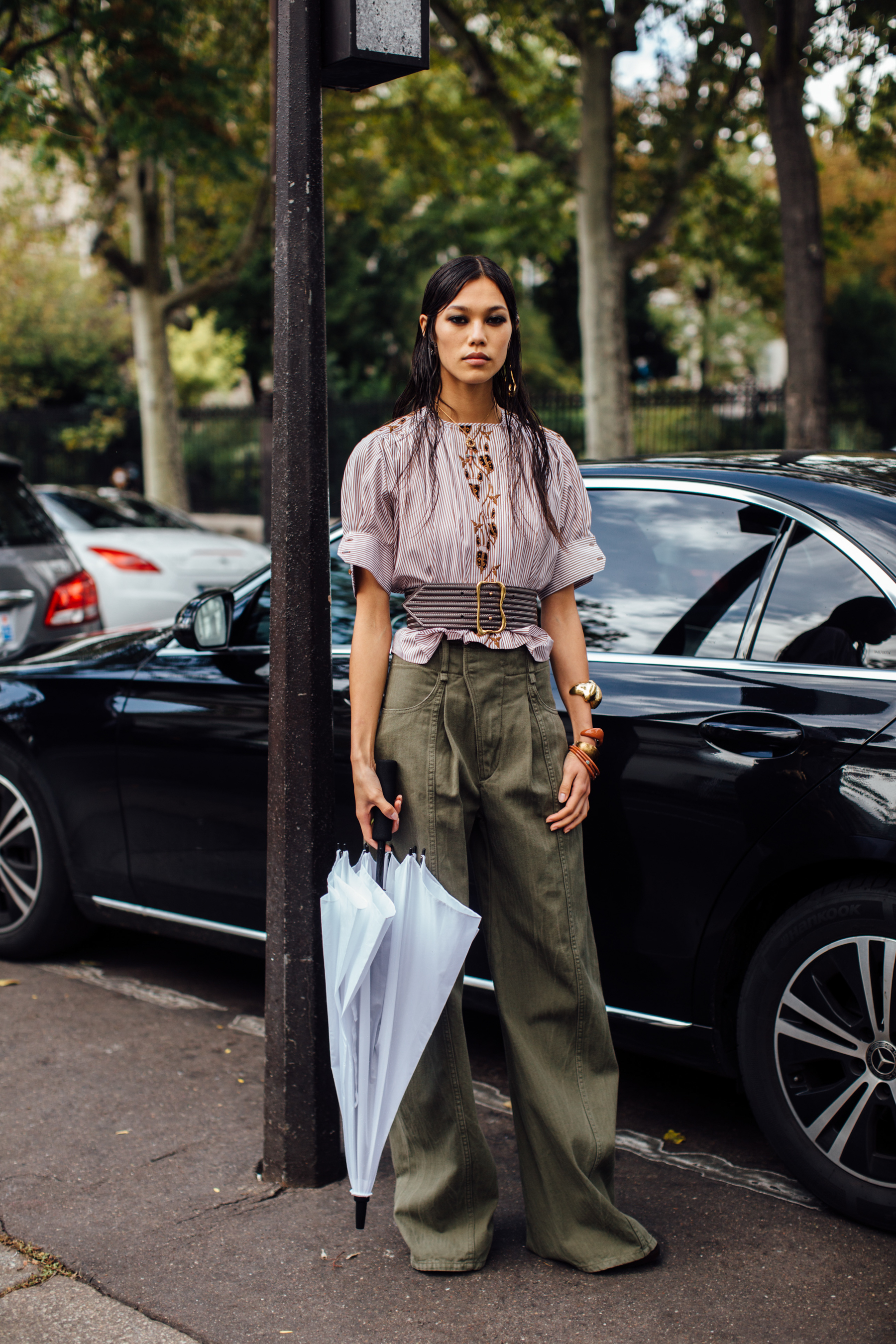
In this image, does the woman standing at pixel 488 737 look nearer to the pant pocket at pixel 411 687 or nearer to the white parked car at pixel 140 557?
the pant pocket at pixel 411 687

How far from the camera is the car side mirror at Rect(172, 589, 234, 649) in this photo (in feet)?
11.9

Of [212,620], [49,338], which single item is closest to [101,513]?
[212,620]

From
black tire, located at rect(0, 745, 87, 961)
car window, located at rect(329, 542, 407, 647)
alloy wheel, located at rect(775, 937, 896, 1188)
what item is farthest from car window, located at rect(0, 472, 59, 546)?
alloy wheel, located at rect(775, 937, 896, 1188)

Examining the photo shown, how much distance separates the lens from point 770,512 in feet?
9.82

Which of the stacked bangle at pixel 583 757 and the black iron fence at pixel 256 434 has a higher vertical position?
the black iron fence at pixel 256 434

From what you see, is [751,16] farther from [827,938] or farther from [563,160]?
[827,938]

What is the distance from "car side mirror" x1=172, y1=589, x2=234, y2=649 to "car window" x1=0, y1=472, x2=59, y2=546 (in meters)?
3.20

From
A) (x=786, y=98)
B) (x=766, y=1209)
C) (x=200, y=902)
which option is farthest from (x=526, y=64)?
(x=766, y=1209)

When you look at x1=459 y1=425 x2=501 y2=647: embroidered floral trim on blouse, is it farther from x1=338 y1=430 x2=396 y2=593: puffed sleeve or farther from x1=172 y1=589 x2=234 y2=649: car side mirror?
x1=172 y1=589 x2=234 y2=649: car side mirror

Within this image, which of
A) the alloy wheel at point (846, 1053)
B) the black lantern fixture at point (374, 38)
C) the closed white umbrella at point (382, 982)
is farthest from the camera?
the black lantern fixture at point (374, 38)

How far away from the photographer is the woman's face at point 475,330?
2.44 meters

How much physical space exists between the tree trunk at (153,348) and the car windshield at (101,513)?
706cm

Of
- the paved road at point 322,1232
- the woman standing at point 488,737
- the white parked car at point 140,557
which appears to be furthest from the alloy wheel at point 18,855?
the white parked car at point 140,557

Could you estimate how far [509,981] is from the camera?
2576mm
